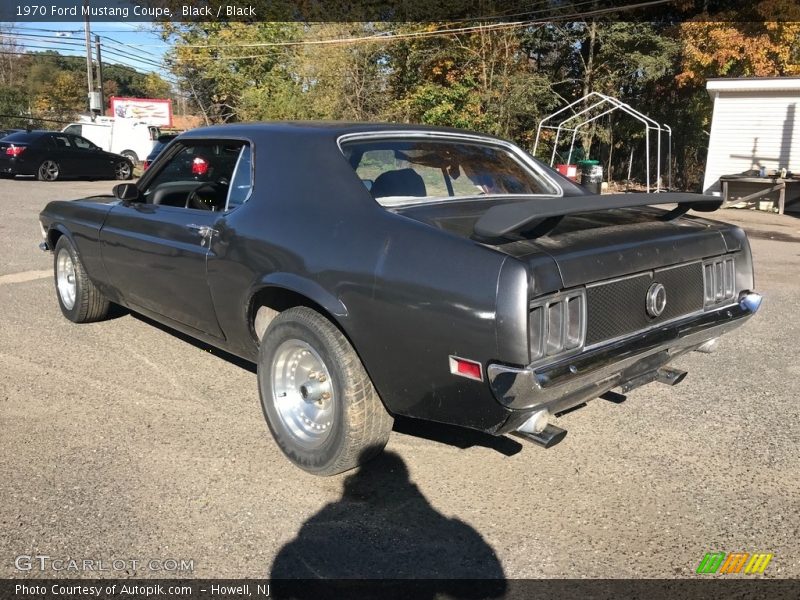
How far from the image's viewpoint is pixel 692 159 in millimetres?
26234

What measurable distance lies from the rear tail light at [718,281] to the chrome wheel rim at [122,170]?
70.2 ft

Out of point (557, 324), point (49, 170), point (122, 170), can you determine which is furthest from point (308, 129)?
point (122, 170)

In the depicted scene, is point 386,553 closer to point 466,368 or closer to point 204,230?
point 466,368

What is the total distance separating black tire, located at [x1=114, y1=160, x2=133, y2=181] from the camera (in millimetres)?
21698

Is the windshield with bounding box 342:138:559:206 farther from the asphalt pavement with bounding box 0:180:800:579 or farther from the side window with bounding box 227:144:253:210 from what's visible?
the asphalt pavement with bounding box 0:180:800:579

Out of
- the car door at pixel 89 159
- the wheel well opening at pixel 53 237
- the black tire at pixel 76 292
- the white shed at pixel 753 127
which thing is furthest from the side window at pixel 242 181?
the car door at pixel 89 159

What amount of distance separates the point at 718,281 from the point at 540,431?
140cm

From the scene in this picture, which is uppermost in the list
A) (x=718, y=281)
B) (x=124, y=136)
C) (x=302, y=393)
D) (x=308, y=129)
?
(x=124, y=136)

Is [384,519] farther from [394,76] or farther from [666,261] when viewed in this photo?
[394,76]

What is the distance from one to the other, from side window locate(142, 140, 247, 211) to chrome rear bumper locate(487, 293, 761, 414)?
209 centimetres

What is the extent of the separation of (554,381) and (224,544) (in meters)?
1.45

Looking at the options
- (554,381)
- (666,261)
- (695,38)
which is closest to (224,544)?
(554,381)

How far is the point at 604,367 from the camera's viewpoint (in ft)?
9.02

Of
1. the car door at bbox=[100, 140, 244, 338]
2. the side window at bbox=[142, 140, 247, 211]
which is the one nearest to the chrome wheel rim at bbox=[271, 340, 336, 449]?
the car door at bbox=[100, 140, 244, 338]
